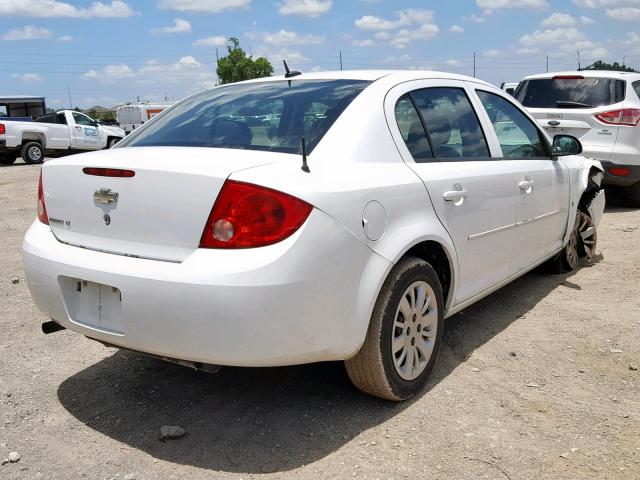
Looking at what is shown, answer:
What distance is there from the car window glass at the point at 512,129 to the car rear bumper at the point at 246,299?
1847 millimetres

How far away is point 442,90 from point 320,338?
6.17 feet

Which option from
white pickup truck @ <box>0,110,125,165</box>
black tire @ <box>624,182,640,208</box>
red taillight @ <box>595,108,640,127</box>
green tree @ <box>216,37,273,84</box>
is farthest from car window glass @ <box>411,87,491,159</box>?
green tree @ <box>216,37,273,84</box>

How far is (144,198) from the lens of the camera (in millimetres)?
2689

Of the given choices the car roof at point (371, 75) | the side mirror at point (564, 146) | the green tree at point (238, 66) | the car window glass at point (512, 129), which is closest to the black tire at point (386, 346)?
the car roof at point (371, 75)

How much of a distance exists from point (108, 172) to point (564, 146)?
3.43 metres

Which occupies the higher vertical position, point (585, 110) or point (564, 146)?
point (585, 110)

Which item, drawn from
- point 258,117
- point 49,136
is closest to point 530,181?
point 258,117

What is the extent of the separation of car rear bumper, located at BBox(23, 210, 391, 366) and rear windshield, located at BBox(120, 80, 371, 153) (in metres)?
0.55

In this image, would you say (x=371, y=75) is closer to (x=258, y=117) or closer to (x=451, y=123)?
(x=451, y=123)

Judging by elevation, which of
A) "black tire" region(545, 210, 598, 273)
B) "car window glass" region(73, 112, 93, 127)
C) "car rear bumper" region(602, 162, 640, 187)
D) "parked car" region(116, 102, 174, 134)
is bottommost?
"black tire" region(545, 210, 598, 273)

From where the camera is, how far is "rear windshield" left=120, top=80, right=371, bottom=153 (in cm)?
301

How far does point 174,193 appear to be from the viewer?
2.63 metres

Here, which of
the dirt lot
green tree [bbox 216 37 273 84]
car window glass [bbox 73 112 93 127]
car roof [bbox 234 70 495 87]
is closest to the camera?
the dirt lot

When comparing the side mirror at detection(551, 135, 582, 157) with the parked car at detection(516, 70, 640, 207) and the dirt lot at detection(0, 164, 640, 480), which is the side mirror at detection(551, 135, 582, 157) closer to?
the dirt lot at detection(0, 164, 640, 480)
